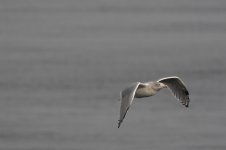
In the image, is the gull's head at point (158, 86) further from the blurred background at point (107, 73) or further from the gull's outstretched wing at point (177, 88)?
the blurred background at point (107, 73)

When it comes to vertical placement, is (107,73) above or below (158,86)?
above

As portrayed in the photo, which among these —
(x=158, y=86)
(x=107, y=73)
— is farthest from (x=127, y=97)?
(x=107, y=73)

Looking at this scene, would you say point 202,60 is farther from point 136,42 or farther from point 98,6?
point 98,6

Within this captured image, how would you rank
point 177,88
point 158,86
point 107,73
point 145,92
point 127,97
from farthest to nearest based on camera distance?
point 107,73
point 177,88
point 158,86
point 145,92
point 127,97

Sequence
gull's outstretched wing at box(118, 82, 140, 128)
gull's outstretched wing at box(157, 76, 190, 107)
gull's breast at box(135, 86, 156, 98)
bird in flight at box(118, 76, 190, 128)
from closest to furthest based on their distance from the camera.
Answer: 1. gull's outstretched wing at box(118, 82, 140, 128)
2. bird in flight at box(118, 76, 190, 128)
3. gull's breast at box(135, 86, 156, 98)
4. gull's outstretched wing at box(157, 76, 190, 107)

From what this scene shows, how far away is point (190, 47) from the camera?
19812 millimetres

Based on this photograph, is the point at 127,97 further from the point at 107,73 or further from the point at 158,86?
the point at 107,73

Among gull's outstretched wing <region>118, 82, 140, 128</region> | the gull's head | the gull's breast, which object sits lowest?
gull's outstretched wing <region>118, 82, 140, 128</region>

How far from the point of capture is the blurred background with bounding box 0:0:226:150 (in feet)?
45.2

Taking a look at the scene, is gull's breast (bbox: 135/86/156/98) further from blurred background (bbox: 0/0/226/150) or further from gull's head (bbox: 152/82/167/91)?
blurred background (bbox: 0/0/226/150)

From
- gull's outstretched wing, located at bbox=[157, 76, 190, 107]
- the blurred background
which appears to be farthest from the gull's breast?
the blurred background

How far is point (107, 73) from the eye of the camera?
17312 millimetres

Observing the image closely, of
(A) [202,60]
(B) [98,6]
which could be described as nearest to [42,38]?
(A) [202,60]

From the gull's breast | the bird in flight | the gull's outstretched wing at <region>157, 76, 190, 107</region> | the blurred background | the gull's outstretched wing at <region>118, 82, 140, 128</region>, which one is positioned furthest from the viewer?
the blurred background
